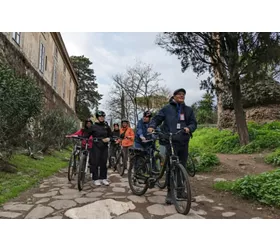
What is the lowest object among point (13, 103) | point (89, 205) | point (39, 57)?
point (89, 205)

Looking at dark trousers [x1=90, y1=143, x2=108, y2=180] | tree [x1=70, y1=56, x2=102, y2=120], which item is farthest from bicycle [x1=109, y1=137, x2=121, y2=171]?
tree [x1=70, y1=56, x2=102, y2=120]

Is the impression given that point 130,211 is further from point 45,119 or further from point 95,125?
point 45,119

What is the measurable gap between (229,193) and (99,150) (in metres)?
2.34

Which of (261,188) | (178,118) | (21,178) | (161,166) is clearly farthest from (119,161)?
(261,188)

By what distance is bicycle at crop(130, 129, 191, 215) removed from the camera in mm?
2656

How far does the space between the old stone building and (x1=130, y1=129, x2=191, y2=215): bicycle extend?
5894mm

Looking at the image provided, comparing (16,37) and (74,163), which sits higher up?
(16,37)

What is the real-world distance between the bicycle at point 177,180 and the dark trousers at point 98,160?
157 centimetres

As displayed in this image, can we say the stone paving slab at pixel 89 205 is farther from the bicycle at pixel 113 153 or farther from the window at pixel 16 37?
the window at pixel 16 37

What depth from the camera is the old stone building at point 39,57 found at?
7688 millimetres

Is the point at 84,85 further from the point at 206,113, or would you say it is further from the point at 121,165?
the point at 121,165

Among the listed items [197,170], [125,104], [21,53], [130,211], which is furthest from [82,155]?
[125,104]

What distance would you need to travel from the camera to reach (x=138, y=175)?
12.0ft

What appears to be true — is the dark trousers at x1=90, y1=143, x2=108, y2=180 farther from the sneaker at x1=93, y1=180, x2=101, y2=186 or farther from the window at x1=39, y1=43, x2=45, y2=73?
the window at x1=39, y1=43, x2=45, y2=73
